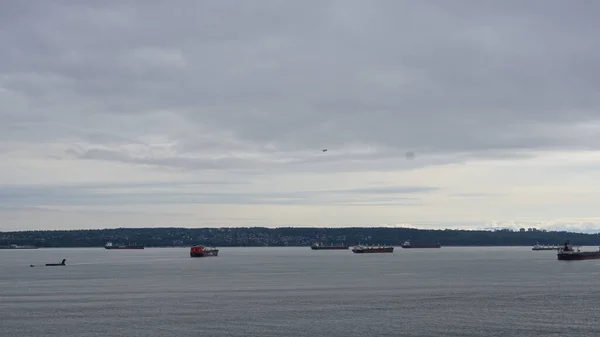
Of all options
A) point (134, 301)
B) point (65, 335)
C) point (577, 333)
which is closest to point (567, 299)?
point (577, 333)

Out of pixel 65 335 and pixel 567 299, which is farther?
pixel 567 299

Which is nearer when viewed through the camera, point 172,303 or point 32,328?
point 32,328

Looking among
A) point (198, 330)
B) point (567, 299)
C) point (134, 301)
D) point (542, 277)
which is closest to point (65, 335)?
point (198, 330)

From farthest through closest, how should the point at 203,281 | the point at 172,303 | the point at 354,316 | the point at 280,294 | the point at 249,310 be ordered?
1. the point at 203,281
2. the point at 280,294
3. the point at 172,303
4. the point at 249,310
5. the point at 354,316

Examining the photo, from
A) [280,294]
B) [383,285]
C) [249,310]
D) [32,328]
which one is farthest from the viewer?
[383,285]

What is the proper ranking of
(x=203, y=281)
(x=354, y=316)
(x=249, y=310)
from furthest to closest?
(x=203, y=281)
(x=249, y=310)
(x=354, y=316)

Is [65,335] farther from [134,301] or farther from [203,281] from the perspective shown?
[203,281]

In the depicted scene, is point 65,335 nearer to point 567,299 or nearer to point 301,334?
point 301,334

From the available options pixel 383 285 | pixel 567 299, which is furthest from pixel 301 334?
pixel 383 285

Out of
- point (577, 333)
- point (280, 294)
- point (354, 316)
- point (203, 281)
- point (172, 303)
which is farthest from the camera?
point (203, 281)
